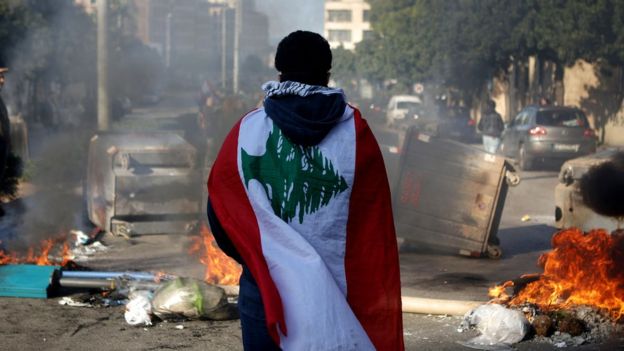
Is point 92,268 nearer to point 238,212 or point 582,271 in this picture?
point 582,271

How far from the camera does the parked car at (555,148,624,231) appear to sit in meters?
10.8

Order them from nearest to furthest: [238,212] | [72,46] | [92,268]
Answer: [238,212], [92,268], [72,46]

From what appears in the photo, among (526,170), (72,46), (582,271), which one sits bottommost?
(526,170)

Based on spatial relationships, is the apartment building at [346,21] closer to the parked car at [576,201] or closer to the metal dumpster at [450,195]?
the parked car at [576,201]

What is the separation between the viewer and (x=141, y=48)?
22641 millimetres

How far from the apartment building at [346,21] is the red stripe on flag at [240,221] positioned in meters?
115

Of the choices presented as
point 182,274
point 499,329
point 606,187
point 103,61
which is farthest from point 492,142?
point 499,329

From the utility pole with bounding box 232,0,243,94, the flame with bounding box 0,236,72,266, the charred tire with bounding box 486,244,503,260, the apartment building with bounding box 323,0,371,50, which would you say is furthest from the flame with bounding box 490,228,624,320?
the apartment building with bounding box 323,0,371,50

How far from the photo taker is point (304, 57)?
120 inches

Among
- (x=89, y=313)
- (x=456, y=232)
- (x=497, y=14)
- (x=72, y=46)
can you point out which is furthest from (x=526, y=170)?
(x=89, y=313)

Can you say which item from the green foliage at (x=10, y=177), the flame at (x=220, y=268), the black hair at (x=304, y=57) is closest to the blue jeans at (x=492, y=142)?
the green foliage at (x=10, y=177)

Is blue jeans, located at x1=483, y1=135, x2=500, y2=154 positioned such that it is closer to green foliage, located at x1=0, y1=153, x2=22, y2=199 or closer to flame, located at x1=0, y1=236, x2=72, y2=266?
green foliage, located at x1=0, y1=153, x2=22, y2=199

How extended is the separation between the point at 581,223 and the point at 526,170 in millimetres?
11566

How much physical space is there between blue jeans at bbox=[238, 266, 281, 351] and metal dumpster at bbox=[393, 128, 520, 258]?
23.7 feet
